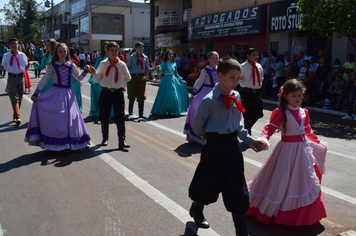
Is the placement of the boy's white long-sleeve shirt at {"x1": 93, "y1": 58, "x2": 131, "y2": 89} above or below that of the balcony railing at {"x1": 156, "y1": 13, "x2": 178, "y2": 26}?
below

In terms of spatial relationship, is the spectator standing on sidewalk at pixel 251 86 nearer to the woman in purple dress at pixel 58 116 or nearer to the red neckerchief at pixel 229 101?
the woman in purple dress at pixel 58 116

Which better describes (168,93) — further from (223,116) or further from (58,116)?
(223,116)

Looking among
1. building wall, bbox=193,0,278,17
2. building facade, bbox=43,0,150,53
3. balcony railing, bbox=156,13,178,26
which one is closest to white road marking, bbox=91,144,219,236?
building wall, bbox=193,0,278,17

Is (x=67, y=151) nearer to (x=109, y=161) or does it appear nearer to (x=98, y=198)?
(x=109, y=161)

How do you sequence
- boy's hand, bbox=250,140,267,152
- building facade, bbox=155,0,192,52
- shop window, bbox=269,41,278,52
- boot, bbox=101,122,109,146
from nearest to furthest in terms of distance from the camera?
boy's hand, bbox=250,140,267,152, boot, bbox=101,122,109,146, shop window, bbox=269,41,278,52, building facade, bbox=155,0,192,52

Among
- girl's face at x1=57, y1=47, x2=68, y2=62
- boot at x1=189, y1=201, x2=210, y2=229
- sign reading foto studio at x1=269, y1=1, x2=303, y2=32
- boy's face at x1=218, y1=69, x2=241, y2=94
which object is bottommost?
boot at x1=189, y1=201, x2=210, y2=229

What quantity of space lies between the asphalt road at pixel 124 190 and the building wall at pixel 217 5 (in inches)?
649

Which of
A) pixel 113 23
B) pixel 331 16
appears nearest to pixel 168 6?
pixel 113 23

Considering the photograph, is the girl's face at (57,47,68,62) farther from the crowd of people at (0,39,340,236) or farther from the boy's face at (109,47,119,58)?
the boy's face at (109,47,119,58)

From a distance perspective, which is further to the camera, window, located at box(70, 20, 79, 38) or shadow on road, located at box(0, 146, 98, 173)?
window, located at box(70, 20, 79, 38)

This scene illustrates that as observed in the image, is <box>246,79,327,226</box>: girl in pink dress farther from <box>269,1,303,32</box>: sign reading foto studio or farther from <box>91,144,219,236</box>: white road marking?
<box>269,1,303,32</box>: sign reading foto studio

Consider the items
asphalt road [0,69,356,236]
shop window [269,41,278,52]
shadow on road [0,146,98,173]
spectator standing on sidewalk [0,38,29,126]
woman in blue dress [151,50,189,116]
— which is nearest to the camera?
asphalt road [0,69,356,236]

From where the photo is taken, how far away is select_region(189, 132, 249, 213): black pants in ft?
12.9

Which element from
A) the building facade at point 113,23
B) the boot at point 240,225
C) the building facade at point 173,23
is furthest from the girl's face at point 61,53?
the building facade at point 113,23
